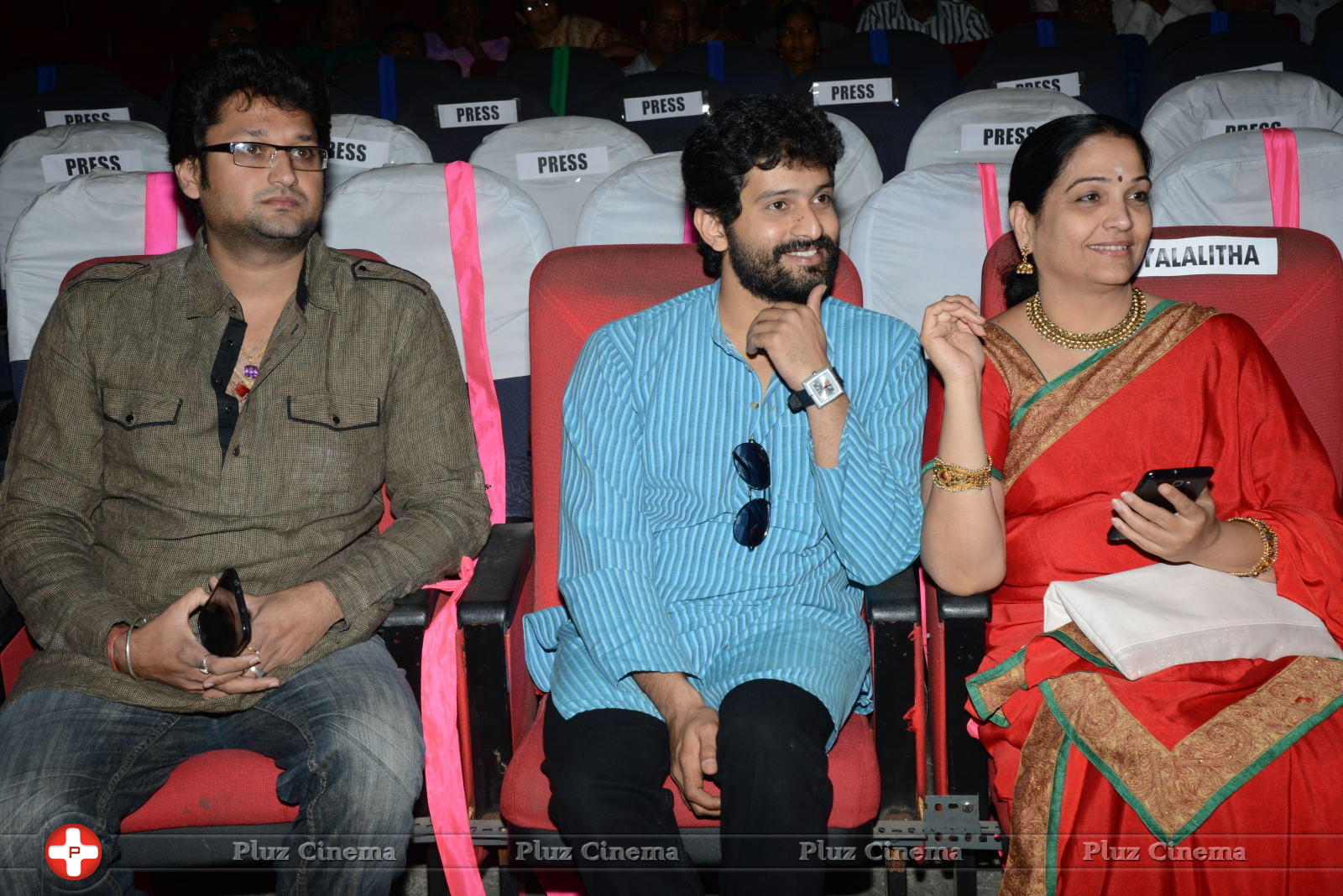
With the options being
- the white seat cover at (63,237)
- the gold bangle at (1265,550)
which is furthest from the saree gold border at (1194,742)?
the white seat cover at (63,237)

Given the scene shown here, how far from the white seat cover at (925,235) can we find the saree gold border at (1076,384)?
58 centimetres

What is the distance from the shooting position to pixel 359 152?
3236 millimetres

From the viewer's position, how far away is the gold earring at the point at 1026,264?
2.02 metres

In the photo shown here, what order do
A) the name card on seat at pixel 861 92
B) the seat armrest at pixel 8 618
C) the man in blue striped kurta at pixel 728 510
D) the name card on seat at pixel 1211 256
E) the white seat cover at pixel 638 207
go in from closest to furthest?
the man in blue striped kurta at pixel 728 510, the seat armrest at pixel 8 618, the name card on seat at pixel 1211 256, the white seat cover at pixel 638 207, the name card on seat at pixel 861 92

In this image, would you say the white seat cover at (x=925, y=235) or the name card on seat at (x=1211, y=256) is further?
the white seat cover at (x=925, y=235)

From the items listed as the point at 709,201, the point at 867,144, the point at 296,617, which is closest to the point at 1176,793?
the point at 709,201

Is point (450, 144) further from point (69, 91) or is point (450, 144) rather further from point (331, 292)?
point (331, 292)

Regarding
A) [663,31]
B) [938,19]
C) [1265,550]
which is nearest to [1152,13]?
[938,19]

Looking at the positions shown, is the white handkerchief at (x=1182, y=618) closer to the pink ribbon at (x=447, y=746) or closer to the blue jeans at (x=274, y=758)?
the pink ribbon at (x=447, y=746)

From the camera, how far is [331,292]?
1.97 metres

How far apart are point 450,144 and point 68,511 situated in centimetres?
275

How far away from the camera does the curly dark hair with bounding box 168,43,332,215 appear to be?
1.92 meters

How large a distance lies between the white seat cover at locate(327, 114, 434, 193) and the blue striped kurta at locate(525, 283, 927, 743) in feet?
5.11

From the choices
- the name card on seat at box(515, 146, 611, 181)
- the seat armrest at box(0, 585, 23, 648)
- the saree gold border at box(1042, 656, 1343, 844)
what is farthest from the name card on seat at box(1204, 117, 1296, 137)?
the seat armrest at box(0, 585, 23, 648)
